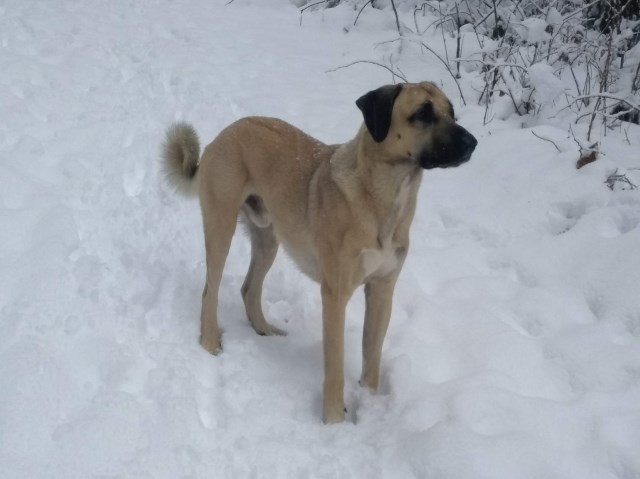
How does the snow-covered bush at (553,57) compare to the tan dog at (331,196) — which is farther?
the snow-covered bush at (553,57)

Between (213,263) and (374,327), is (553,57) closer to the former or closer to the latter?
(374,327)

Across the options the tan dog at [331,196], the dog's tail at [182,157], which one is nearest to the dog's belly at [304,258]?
the tan dog at [331,196]

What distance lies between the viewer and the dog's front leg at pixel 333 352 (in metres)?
3.29

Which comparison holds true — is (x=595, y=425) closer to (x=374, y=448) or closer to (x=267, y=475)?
(x=374, y=448)

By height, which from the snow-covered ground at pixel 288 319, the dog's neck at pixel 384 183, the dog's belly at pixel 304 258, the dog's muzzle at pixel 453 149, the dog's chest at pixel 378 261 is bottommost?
the snow-covered ground at pixel 288 319

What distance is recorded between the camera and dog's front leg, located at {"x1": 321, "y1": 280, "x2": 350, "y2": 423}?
10.8ft

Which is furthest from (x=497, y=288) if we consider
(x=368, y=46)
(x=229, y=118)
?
(x=368, y=46)

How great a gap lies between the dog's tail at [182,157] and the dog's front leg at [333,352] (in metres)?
1.34

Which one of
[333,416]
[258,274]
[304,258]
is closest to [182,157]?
[258,274]

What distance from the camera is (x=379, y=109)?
3.02 meters

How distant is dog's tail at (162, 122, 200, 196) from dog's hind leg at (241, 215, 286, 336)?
471mm

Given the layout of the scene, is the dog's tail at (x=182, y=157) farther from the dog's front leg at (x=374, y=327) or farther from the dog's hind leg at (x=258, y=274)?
the dog's front leg at (x=374, y=327)

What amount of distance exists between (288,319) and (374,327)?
95 cm

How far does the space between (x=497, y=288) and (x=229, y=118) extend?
3.58 metres
